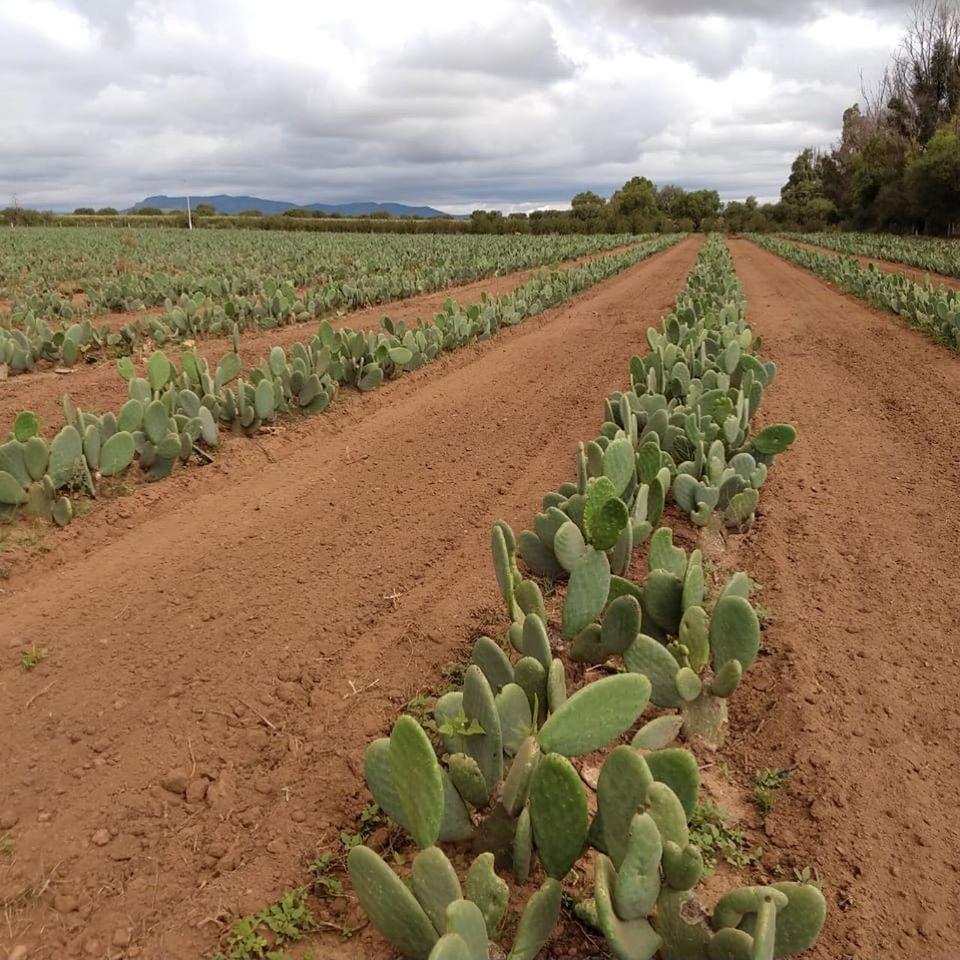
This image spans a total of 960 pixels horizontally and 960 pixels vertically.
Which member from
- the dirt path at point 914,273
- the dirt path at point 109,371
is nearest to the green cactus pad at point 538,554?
the dirt path at point 109,371

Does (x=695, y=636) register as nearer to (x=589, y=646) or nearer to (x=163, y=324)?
(x=589, y=646)

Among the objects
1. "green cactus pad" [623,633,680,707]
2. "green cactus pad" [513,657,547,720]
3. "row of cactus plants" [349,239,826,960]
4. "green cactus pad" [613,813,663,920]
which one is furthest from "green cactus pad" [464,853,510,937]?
"green cactus pad" [623,633,680,707]

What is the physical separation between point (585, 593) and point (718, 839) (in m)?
0.80

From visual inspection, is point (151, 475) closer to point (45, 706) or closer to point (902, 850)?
point (45, 706)

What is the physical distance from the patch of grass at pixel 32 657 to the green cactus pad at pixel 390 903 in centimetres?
183

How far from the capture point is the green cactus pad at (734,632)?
232 cm

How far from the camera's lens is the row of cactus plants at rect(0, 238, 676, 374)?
7.07m

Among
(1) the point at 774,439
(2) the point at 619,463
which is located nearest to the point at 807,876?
(2) the point at 619,463

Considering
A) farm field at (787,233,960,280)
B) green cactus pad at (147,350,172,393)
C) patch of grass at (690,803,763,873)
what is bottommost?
patch of grass at (690,803,763,873)

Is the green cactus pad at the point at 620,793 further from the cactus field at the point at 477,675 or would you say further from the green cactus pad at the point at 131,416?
the green cactus pad at the point at 131,416

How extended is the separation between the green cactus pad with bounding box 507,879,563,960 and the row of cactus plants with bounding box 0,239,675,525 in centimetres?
329

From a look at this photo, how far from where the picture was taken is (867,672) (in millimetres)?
2783

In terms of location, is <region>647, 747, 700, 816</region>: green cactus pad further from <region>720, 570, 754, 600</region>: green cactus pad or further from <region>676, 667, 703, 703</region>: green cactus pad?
<region>720, 570, 754, 600</region>: green cactus pad

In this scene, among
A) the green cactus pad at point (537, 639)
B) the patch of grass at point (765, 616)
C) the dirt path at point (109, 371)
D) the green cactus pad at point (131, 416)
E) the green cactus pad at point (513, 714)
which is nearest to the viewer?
the green cactus pad at point (513, 714)
